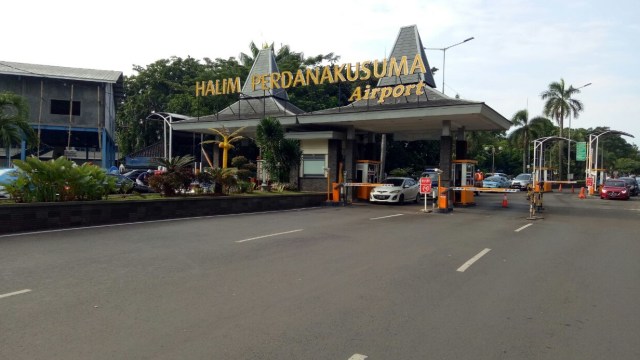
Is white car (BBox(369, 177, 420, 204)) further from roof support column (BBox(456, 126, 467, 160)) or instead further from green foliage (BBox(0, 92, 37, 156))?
green foliage (BBox(0, 92, 37, 156))

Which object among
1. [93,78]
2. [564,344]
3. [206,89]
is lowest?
[564,344]

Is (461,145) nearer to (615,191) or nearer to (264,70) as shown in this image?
(264,70)

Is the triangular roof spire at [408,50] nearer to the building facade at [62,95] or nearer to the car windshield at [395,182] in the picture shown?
the car windshield at [395,182]

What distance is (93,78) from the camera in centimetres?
4056

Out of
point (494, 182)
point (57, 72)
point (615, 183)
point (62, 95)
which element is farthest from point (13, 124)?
point (615, 183)

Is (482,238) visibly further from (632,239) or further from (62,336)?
(62,336)

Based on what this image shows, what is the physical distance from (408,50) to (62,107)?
31.0 meters

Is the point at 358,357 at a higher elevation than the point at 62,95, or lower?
lower

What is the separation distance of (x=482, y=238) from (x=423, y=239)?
5.56 ft

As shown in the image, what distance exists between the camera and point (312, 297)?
6.25 m

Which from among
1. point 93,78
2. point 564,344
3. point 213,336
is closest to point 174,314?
point 213,336

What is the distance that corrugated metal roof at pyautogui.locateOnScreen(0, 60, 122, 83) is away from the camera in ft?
128

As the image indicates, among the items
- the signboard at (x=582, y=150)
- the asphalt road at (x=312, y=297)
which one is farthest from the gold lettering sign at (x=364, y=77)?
the signboard at (x=582, y=150)

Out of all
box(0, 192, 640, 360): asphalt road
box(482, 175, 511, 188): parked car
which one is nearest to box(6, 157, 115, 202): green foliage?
box(0, 192, 640, 360): asphalt road
